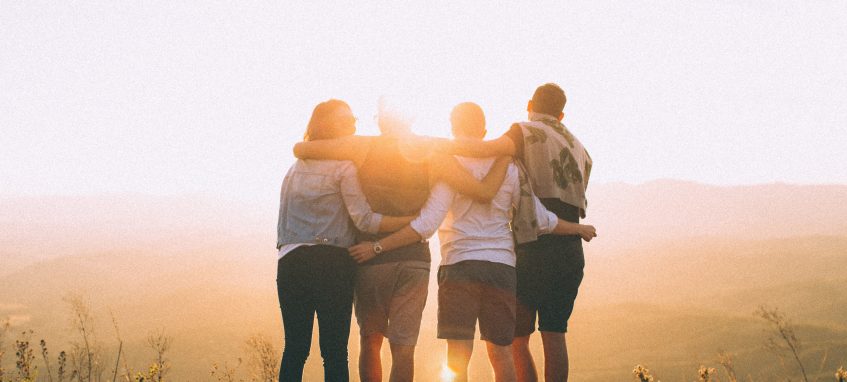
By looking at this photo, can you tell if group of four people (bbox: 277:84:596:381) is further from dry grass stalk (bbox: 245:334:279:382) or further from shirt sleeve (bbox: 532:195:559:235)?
dry grass stalk (bbox: 245:334:279:382)

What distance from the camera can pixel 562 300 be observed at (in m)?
4.07

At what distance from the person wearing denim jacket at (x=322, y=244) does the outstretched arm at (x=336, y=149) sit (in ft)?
0.16

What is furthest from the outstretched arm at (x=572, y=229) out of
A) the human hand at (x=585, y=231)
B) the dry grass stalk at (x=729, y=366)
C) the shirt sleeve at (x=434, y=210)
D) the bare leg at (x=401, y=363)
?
the bare leg at (x=401, y=363)

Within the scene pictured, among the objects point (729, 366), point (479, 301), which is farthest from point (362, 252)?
point (729, 366)

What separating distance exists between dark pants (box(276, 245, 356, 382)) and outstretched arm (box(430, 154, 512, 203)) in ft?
2.79

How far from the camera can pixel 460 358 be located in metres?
3.59

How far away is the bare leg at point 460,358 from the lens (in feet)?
11.8

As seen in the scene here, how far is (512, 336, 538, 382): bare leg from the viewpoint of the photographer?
4152mm

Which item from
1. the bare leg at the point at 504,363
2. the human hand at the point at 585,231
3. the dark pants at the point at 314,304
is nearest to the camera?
the dark pants at the point at 314,304

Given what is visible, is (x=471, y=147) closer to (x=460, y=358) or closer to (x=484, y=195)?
(x=484, y=195)

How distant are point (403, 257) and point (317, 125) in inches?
40.2

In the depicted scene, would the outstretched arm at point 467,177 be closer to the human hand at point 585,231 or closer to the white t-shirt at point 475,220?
the white t-shirt at point 475,220

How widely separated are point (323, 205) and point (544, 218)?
144cm

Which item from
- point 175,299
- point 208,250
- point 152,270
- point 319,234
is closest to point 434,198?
point 319,234
